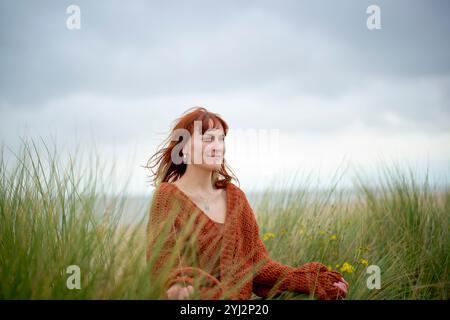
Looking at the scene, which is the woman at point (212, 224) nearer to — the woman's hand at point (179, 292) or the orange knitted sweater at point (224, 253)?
the orange knitted sweater at point (224, 253)

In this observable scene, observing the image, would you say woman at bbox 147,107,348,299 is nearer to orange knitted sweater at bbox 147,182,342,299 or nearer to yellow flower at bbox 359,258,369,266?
orange knitted sweater at bbox 147,182,342,299

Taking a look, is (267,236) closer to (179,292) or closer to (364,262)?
(364,262)

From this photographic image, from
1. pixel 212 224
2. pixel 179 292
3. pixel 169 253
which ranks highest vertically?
pixel 212 224

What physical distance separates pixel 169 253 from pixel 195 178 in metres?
0.62

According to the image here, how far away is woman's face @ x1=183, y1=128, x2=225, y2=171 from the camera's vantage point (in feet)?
11.1

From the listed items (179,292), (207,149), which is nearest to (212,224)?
(207,149)

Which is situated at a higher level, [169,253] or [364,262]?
[169,253]

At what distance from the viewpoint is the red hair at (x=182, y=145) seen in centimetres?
345

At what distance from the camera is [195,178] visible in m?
3.43

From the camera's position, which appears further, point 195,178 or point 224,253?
point 195,178

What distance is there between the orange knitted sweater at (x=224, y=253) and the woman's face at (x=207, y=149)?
24cm
